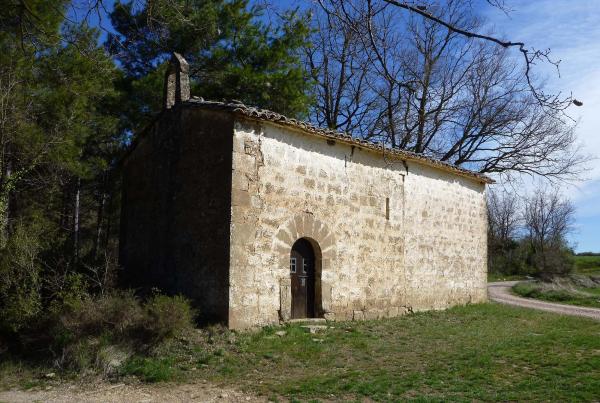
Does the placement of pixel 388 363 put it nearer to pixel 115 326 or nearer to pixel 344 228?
pixel 344 228

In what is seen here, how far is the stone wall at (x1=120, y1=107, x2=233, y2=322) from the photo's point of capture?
9.45m

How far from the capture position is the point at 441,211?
1402cm

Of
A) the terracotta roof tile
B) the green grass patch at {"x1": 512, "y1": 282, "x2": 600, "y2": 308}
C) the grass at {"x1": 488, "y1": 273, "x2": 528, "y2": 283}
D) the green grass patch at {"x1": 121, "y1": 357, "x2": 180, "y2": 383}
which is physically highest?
the terracotta roof tile

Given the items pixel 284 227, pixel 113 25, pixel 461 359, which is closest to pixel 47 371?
pixel 284 227

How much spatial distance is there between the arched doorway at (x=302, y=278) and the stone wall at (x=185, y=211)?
5.41 ft

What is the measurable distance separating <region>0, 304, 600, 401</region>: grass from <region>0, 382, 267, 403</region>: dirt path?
0.83ft

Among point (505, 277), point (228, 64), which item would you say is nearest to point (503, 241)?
point (505, 277)

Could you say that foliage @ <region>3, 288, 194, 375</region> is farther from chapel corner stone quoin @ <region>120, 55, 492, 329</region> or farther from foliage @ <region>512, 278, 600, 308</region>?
foliage @ <region>512, 278, 600, 308</region>

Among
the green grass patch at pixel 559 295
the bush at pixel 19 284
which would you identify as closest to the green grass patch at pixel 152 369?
the bush at pixel 19 284

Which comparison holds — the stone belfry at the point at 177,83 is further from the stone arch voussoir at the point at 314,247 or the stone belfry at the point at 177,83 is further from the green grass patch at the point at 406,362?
the green grass patch at the point at 406,362

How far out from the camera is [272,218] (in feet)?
32.3

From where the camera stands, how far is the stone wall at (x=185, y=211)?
31.0 feet

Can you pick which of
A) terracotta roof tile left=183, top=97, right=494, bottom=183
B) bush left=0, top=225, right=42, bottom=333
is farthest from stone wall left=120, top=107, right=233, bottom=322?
bush left=0, top=225, right=42, bottom=333

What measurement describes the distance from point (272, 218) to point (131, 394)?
4.04 metres
